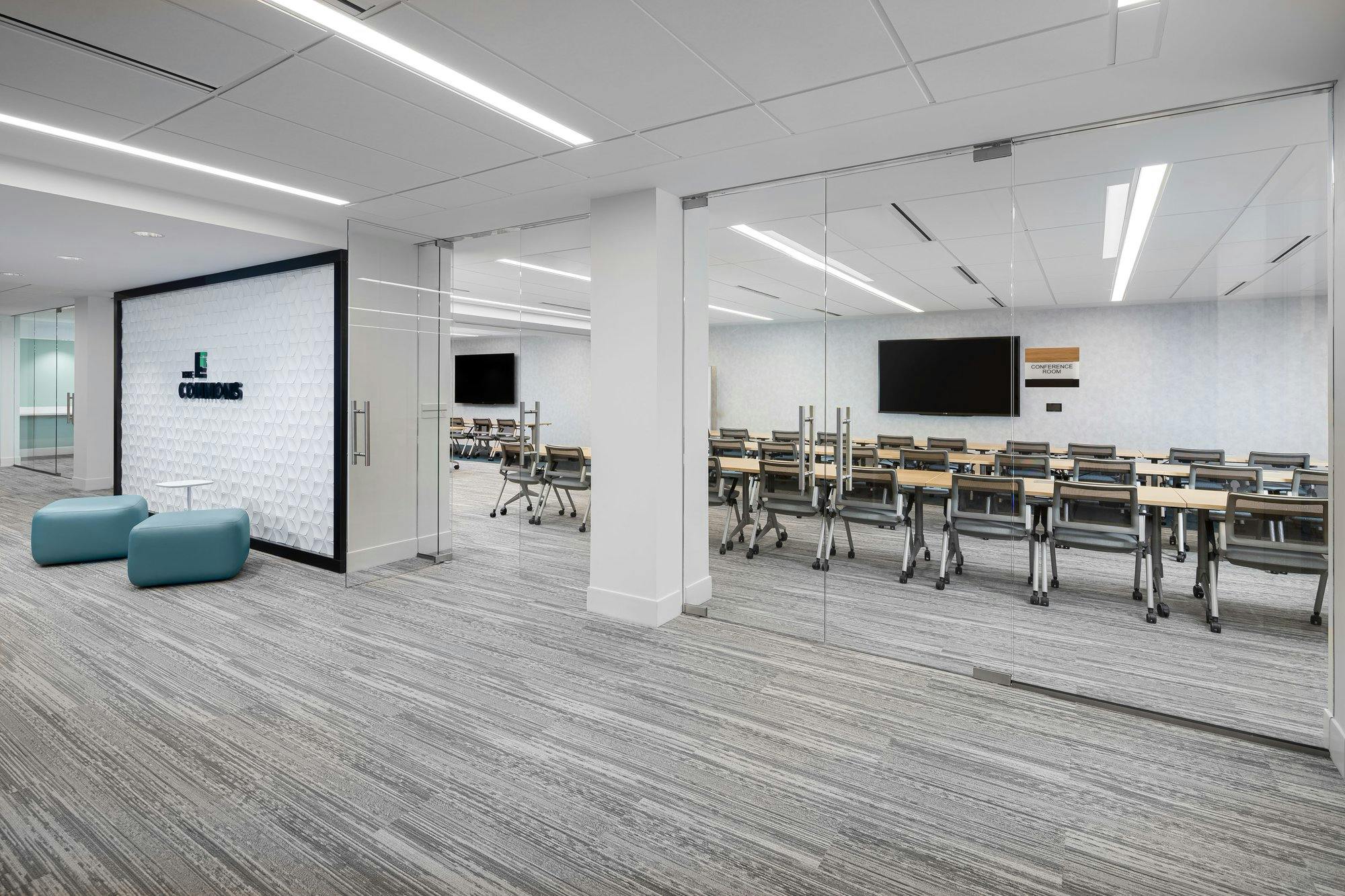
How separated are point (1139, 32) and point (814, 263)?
2.83 metres

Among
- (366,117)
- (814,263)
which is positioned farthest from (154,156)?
(814,263)

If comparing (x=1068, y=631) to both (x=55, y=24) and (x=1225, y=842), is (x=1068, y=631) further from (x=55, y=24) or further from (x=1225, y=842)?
(x=55, y=24)

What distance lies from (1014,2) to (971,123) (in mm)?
957

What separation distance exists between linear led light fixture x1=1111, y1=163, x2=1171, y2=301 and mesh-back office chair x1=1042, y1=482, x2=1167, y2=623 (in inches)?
43.8

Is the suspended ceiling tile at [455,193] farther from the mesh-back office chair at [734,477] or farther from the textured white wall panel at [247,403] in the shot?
the mesh-back office chair at [734,477]

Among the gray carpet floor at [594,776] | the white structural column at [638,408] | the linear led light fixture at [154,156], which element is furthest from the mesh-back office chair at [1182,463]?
the linear led light fixture at [154,156]

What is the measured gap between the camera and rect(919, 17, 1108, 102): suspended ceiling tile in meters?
2.29

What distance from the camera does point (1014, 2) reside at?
2.10m

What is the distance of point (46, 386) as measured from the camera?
10.7 meters

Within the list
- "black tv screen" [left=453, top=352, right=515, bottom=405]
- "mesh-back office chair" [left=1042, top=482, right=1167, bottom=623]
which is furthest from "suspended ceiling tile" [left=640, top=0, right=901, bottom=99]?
"black tv screen" [left=453, top=352, right=515, bottom=405]

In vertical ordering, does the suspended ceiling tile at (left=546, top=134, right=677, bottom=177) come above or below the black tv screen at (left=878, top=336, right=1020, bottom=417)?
above

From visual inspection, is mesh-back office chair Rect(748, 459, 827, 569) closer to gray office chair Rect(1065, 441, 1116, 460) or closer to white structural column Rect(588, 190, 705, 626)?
white structural column Rect(588, 190, 705, 626)

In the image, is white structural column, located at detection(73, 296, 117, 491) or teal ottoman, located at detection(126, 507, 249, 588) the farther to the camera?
white structural column, located at detection(73, 296, 117, 491)

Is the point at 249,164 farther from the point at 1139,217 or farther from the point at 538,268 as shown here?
the point at 1139,217
